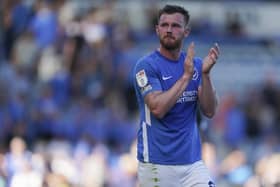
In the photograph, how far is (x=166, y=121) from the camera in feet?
27.8

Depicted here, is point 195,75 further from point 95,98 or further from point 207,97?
point 95,98

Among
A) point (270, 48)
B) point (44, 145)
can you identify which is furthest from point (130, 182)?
point (270, 48)

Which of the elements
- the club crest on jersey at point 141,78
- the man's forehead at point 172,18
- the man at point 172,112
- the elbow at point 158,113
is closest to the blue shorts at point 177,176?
the man at point 172,112

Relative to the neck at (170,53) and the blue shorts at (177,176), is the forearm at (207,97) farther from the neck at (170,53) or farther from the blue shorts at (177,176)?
the blue shorts at (177,176)

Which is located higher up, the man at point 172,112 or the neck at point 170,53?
the neck at point 170,53

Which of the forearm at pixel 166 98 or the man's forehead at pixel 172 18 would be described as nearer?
the forearm at pixel 166 98

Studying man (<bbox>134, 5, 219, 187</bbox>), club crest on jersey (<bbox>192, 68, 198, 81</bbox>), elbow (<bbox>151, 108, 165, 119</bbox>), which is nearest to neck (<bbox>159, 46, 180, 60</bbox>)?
man (<bbox>134, 5, 219, 187</bbox>)

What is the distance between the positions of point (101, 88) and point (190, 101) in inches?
376

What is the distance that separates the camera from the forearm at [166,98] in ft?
26.9

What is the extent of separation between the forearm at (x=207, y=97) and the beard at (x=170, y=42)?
0.33 metres

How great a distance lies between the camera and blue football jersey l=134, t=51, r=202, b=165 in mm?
8484

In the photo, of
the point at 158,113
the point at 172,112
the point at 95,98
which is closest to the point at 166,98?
the point at 158,113

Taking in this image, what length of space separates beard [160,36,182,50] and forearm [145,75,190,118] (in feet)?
1.11

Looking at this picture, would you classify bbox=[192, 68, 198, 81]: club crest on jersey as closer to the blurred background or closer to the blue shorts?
the blue shorts
